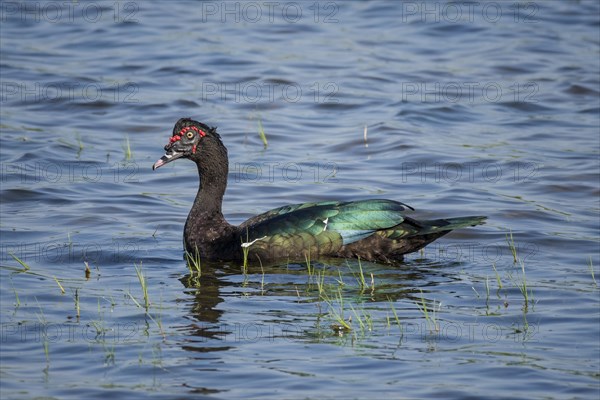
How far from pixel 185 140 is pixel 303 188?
2.52m

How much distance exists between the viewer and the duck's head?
10562 mm

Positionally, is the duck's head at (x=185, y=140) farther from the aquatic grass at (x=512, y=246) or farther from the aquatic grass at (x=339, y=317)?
the aquatic grass at (x=512, y=246)

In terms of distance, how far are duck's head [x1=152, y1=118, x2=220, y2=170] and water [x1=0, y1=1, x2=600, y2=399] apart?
923 millimetres

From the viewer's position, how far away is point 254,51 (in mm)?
19391

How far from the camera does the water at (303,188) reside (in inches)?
288

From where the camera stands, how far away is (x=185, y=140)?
10586 mm

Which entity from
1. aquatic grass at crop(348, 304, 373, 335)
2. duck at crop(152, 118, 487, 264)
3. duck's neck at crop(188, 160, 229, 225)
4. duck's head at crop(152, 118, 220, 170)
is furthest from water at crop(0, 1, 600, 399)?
duck's head at crop(152, 118, 220, 170)

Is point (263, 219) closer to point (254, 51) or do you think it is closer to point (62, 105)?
point (62, 105)

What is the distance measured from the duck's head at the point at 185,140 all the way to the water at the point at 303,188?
0.92 metres
